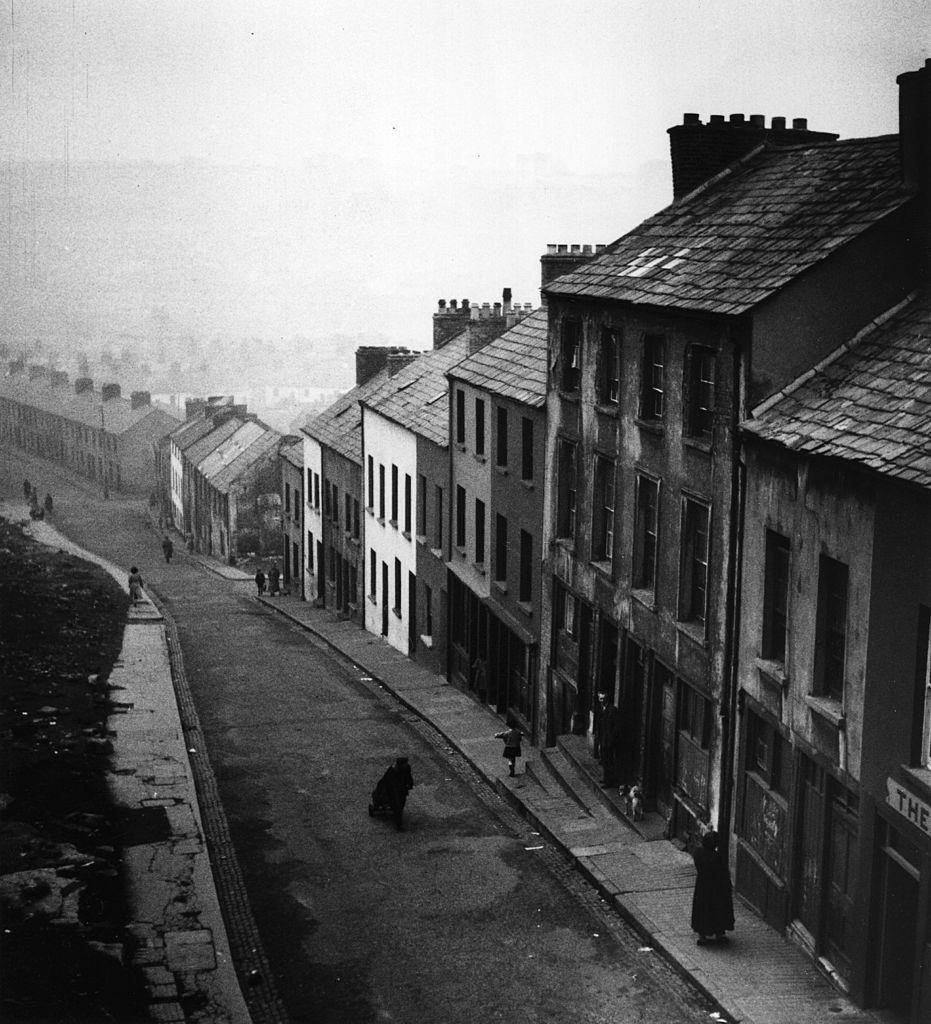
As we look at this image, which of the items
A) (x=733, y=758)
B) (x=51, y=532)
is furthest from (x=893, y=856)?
(x=51, y=532)

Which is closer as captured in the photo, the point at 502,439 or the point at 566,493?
the point at 566,493

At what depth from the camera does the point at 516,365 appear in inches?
1232

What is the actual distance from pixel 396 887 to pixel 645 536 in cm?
728

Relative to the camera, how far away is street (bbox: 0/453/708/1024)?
16500mm

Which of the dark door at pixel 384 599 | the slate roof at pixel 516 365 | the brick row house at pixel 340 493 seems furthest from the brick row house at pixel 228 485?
the slate roof at pixel 516 365

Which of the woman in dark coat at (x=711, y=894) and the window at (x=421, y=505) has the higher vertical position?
the window at (x=421, y=505)

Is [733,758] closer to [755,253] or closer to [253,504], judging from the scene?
[755,253]

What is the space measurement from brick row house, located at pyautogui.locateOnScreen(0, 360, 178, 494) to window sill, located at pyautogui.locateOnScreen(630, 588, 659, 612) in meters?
89.3

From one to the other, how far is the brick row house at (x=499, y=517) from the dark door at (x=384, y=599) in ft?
27.0

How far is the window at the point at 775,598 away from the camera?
710 inches

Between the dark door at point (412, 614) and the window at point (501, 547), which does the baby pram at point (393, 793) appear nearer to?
the window at point (501, 547)

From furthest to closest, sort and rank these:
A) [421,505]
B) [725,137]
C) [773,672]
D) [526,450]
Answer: [421,505] < [526,450] < [725,137] < [773,672]

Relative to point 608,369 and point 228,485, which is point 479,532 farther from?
point 228,485

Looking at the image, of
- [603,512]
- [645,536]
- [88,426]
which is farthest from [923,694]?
[88,426]
